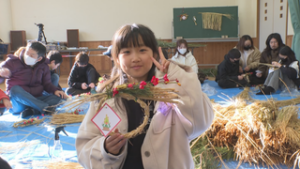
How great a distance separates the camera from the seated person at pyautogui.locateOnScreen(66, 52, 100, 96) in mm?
5123

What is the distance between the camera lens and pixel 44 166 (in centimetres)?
221

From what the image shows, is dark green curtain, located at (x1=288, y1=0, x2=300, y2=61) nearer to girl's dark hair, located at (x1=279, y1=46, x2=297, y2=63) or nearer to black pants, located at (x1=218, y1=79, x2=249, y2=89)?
girl's dark hair, located at (x1=279, y1=46, x2=297, y2=63)

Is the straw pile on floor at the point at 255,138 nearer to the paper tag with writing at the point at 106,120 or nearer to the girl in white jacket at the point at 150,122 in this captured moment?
the girl in white jacket at the point at 150,122

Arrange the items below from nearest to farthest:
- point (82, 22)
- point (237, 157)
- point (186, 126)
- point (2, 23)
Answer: point (186, 126), point (237, 157), point (2, 23), point (82, 22)

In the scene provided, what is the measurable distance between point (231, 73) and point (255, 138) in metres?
4.06

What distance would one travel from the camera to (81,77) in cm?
539

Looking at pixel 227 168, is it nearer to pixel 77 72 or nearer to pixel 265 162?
pixel 265 162

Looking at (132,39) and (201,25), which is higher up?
(201,25)

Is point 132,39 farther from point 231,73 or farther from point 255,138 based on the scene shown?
point 231,73

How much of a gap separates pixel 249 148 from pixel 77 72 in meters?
3.84

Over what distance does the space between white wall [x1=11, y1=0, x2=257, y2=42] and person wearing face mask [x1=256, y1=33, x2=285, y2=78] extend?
166 inches

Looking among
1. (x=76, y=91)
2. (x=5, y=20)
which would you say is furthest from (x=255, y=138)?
(x=5, y=20)

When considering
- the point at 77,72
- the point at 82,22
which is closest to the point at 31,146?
the point at 77,72

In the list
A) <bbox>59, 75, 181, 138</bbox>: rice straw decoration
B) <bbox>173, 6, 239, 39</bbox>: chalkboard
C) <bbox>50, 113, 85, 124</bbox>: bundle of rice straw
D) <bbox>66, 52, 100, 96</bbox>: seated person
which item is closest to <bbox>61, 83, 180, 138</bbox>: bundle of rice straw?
<bbox>59, 75, 181, 138</bbox>: rice straw decoration
